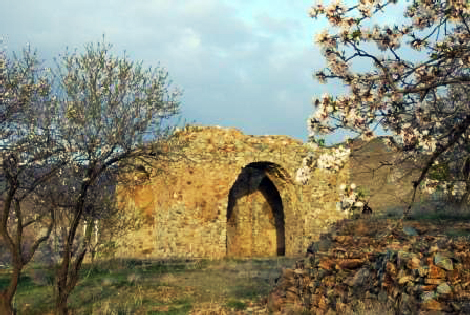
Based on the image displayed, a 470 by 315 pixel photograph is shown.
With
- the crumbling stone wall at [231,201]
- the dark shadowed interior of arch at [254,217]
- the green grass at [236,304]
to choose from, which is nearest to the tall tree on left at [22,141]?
the green grass at [236,304]

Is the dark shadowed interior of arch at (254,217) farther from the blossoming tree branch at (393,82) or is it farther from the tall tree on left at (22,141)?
the blossoming tree branch at (393,82)

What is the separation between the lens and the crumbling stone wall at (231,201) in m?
24.4

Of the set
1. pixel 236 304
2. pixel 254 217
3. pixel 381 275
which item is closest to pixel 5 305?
pixel 236 304

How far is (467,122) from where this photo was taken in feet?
17.0

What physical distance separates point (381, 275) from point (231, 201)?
19.5 metres

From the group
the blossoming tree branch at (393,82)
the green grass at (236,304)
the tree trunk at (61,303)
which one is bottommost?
the green grass at (236,304)

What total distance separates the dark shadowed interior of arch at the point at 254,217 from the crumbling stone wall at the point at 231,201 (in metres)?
0.06

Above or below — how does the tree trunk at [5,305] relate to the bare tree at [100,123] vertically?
below

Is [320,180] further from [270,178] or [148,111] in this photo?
[148,111]

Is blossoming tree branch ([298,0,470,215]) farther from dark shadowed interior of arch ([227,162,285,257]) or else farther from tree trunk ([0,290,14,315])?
dark shadowed interior of arch ([227,162,285,257])

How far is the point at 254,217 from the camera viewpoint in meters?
29.6

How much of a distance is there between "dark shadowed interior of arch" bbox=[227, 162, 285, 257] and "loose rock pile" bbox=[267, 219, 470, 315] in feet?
51.2

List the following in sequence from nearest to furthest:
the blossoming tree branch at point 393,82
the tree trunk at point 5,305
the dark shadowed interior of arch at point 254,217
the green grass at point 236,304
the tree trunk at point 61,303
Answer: the blossoming tree branch at point 393,82, the tree trunk at point 5,305, the tree trunk at point 61,303, the green grass at point 236,304, the dark shadowed interior of arch at point 254,217

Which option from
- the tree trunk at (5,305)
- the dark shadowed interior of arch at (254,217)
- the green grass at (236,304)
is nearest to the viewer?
the tree trunk at (5,305)
